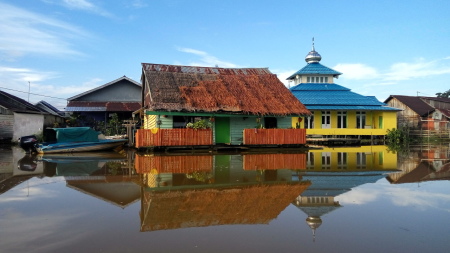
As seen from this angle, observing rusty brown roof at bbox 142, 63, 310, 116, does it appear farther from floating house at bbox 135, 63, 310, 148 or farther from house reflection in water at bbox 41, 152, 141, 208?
house reflection in water at bbox 41, 152, 141, 208

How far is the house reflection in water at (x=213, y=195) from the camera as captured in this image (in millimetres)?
5871

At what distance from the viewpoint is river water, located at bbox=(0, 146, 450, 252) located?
15.6 feet

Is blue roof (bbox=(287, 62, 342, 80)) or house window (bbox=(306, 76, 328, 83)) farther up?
blue roof (bbox=(287, 62, 342, 80))

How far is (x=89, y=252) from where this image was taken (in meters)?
4.38

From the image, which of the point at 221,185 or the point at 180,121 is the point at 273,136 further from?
the point at 221,185

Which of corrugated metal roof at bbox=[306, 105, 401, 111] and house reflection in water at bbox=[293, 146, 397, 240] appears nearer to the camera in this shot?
house reflection in water at bbox=[293, 146, 397, 240]

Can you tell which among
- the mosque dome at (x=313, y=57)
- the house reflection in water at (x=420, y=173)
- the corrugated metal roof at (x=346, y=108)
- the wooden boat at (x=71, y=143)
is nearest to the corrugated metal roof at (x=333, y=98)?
the corrugated metal roof at (x=346, y=108)

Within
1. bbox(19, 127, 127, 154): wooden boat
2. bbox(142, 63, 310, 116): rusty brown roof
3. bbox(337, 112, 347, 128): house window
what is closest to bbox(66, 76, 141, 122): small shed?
bbox(142, 63, 310, 116): rusty brown roof

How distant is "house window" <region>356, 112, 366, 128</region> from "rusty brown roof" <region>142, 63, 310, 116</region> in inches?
410

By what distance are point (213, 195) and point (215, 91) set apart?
45.3 feet

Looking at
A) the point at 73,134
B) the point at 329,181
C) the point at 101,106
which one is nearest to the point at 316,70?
the point at 101,106

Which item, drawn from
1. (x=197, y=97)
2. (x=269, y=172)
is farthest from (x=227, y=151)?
(x=269, y=172)

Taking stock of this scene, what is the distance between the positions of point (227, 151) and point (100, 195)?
11.5m

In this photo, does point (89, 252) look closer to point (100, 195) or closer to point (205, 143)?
point (100, 195)
